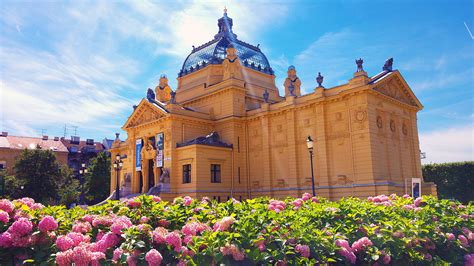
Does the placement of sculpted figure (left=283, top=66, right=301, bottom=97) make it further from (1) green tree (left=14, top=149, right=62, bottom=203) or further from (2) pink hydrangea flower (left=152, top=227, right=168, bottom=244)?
(2) pink hydrangea flower (left=152, top=227, right=168, bottom=244)

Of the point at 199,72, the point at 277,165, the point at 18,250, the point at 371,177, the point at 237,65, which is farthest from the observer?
the point at 199,72

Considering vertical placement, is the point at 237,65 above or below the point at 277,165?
above

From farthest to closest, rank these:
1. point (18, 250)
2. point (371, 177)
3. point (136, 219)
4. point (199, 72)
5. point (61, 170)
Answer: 1. point (61, 170)
2. point (199, 72)
3. point (371, 177)
4. point (136, 219)
5. point (18, 250)

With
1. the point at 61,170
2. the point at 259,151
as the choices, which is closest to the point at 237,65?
the point at 259,151

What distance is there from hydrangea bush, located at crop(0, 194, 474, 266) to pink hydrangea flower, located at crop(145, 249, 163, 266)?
0.04ft

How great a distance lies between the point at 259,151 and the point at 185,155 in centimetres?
745

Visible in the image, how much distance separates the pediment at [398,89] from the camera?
32188mm

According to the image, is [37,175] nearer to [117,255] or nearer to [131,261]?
[117,255]

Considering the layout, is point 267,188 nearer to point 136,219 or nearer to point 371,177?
point 371,177

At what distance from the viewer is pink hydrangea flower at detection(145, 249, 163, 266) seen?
5.15m

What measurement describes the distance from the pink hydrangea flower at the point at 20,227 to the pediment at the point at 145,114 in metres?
33.1

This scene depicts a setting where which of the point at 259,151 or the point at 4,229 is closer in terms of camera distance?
the point at 4,229

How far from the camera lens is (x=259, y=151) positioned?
128 feet

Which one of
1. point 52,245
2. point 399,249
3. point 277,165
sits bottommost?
point 399,249
